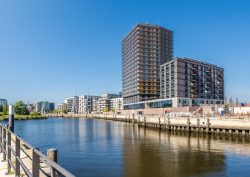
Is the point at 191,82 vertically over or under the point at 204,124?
over

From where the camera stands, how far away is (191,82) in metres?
160

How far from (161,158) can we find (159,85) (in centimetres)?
15702

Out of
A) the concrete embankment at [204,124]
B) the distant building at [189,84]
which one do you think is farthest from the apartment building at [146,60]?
the concrete embankment at [204,124]

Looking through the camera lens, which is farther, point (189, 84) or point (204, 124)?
point (189, 84)

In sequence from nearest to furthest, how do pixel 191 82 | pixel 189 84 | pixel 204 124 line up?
pixel 204 124, pixel 189 84, pixel 191 82

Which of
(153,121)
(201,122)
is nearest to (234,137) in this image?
(201,122)

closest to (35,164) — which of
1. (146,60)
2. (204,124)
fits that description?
(204,124)

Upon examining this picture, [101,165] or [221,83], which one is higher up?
[221,83]

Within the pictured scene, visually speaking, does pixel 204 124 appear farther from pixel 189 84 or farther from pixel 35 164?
pixel 189 84

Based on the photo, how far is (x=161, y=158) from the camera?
3644 centimetres

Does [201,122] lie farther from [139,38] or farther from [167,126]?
[139,38]

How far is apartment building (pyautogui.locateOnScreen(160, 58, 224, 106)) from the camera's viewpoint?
15388cm

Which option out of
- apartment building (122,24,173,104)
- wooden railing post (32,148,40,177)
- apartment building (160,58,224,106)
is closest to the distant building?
apartment building (160,58,224,106)

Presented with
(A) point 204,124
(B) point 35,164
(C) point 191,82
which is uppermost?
(C) point 191,82
